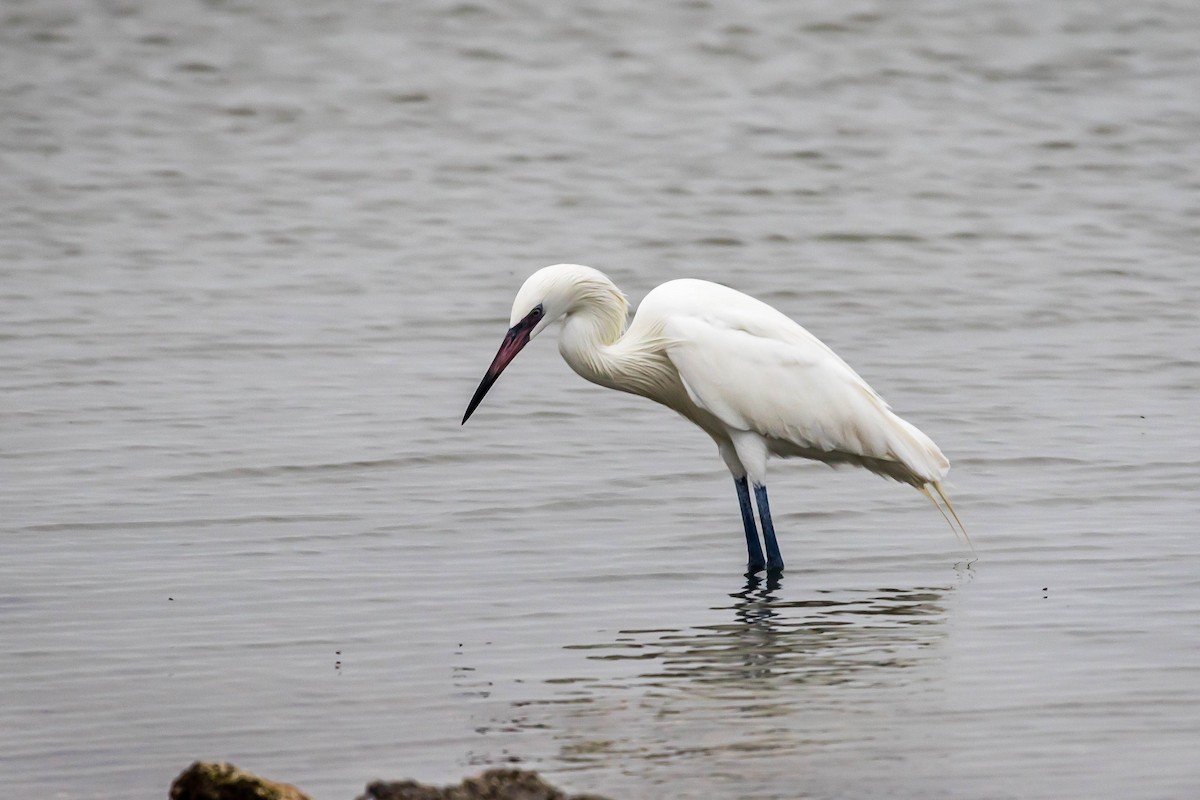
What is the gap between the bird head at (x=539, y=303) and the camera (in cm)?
680

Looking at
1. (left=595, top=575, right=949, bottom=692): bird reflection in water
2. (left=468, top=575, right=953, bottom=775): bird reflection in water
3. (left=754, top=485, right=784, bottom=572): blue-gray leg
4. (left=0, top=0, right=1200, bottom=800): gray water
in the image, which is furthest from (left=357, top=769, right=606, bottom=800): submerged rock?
(left=754, top=485, right=784, bottom=572): blue-gray leg

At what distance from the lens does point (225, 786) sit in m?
3.78

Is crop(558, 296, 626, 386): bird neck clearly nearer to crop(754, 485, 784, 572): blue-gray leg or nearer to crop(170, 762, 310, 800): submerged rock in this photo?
crop(754, 485, 784, 572): blue-gray leg

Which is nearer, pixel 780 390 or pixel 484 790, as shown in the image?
pixel 484 790

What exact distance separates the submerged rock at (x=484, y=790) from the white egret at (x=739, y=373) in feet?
10.3

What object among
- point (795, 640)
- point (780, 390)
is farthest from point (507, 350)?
point (795, 640)

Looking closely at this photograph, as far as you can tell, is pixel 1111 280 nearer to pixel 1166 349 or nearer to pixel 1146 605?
pixel 1166 349

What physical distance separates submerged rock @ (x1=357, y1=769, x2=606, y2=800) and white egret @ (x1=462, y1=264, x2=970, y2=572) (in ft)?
10.3

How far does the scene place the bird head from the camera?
6801 millimetres

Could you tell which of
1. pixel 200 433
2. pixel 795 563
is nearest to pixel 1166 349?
pixel 795 563

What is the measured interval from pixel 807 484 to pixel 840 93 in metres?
12.8

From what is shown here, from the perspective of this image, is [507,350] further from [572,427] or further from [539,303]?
[572,427]

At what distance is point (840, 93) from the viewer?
2047 centimetres

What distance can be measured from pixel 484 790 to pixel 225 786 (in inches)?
20.5
